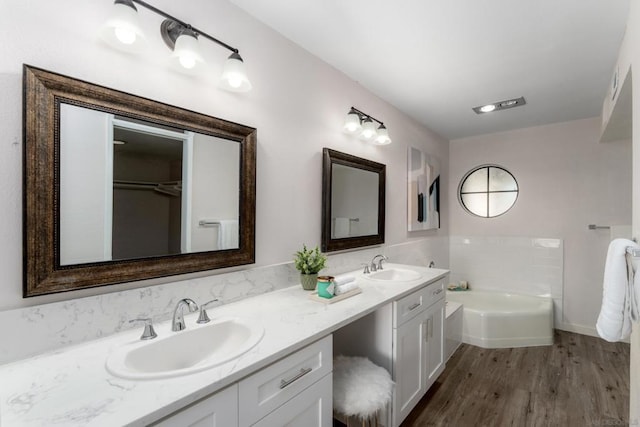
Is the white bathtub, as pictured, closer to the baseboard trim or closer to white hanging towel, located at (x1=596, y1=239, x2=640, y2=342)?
the baseboard trim

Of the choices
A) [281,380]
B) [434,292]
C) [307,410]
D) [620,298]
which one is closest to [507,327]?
[434,292]

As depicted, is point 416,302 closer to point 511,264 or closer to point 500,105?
point 500,105

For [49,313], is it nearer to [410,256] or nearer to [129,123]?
[129,123]

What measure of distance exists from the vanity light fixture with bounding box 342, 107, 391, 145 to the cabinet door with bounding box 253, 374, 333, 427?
159 centimetres

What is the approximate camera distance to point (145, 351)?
1002mm

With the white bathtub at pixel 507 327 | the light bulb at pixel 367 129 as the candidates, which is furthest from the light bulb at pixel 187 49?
the white bathtub at pixel 507 327

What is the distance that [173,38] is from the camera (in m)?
1.26

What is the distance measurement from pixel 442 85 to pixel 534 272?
8.15ft

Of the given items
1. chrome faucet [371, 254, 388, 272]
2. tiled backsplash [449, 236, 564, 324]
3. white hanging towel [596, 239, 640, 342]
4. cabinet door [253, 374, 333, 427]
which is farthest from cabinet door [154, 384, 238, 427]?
tiled backsplash [449, 236, 564, 324]

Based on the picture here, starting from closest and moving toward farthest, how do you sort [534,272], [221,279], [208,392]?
[208,392] → [221,279] → [534,272]

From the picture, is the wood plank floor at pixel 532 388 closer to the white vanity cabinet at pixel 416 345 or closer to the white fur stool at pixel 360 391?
the white vanity cabinet at pixel 416 345

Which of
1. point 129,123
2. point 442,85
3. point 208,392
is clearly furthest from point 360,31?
point 208,392

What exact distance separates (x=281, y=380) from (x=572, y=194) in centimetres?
369

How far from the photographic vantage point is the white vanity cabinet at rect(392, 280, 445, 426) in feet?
5.35
